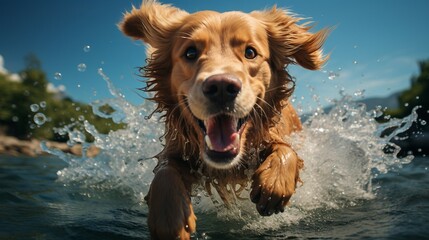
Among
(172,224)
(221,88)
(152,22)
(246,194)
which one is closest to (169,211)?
(172,224)

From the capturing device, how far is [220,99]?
128 inches

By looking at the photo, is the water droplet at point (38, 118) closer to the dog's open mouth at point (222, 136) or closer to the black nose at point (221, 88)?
the dog's open mouth at point (222, 136)

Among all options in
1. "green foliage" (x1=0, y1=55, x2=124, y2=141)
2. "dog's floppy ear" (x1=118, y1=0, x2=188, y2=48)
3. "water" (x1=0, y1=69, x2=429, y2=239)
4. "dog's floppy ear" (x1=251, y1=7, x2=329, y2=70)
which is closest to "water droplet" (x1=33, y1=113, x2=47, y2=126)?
"water" (x1=0, y1=69, x2=429, y2=239)

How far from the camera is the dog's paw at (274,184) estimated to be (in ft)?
10.9

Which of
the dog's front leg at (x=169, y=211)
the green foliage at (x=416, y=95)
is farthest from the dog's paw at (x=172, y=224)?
the green foliage at (x=416, y=95)

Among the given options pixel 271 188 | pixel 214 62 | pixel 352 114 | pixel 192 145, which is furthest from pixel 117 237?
pixel 352 114

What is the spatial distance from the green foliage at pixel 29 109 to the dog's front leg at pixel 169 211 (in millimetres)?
21416

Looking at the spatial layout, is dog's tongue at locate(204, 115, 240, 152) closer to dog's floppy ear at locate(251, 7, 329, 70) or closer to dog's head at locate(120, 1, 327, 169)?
dog's head at locate(120, 1, 327, 169)

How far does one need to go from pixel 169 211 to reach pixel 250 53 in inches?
61.2

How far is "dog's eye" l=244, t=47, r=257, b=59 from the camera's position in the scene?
152 inches

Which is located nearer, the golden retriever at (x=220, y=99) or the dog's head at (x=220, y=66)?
the golden retriever at (x=220, y=99)

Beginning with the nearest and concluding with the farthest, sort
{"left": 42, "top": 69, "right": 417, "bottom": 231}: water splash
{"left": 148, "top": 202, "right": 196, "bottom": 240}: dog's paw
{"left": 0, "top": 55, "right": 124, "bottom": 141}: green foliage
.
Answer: {"left": 148, "top": 202, "right": 196, "bottom": 240}: dog's paw
{"left": 42, "top": 69, "right": 417, "bottom": 231}: water splash
{"left": 0, "top": 55, "right": 124, "bottom": 141}: green foliage

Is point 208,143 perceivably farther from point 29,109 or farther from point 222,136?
point 29,109

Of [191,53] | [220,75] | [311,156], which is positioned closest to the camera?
[220,75]
